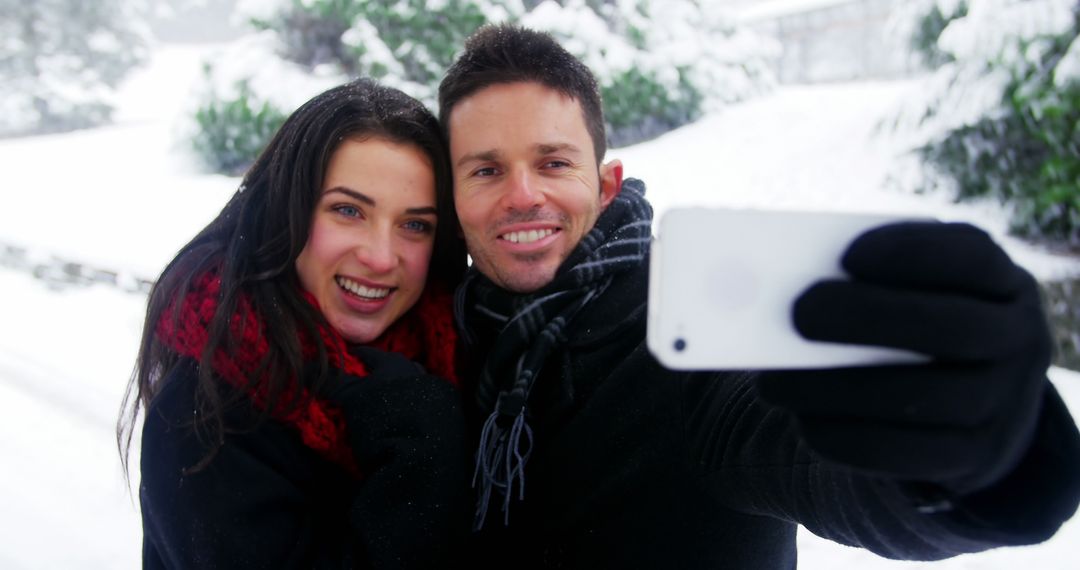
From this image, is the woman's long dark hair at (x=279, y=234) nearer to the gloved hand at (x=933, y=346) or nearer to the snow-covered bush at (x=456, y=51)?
the gloved hand at (x=933, y=346)

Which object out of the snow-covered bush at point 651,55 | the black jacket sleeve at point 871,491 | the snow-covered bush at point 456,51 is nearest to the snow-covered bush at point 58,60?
the snow-covered bush at point 456,51

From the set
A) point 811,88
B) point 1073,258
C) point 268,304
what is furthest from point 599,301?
point 811,88

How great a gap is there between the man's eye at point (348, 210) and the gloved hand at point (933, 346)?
1258 millimetres

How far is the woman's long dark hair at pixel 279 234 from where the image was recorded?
160cm

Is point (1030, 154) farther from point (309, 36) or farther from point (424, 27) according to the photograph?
point (309, 36)

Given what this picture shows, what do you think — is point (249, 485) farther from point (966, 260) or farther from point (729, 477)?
point (966, 260)

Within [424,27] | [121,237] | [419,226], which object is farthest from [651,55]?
[419,226]

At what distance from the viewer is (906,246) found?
740mm

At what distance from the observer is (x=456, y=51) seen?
7660 mm

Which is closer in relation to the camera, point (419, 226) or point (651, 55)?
point (419, 226)

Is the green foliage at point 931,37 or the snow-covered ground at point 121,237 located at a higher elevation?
the green foliage at point 931,37

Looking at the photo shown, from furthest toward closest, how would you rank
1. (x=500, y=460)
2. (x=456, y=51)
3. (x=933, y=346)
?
(x=456, y=51) → (x=500, y=460) → (x=933, y=346)

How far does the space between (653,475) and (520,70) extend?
105 centimetres

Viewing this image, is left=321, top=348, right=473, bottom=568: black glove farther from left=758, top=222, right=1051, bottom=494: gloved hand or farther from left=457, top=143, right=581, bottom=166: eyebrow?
left=758, top=222, right=1051, bottom=494: gloved hand
